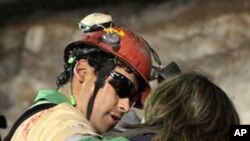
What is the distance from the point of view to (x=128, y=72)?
222 cm

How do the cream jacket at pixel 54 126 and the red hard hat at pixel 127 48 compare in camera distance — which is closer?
the cream jacket at pixel 54 126

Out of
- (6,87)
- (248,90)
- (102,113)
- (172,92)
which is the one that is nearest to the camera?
(172,92)

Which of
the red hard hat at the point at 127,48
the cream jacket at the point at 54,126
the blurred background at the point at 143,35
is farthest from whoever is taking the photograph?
the blurred background at the point at 143,35

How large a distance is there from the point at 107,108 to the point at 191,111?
1.41 feet

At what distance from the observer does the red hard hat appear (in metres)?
2.20

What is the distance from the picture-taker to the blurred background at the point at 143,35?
4.77m

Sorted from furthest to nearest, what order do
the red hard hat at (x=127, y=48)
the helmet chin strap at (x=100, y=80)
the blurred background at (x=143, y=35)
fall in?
the blurred background at (x=143, y=35), the red hard hat at (x=127, y=48), the helmet chin strap at (x=100, y=80)

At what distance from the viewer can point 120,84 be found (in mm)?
2123

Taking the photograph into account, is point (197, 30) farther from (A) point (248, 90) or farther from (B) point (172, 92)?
(B) point (172, 92)

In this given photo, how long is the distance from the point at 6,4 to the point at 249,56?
1745 millimetres

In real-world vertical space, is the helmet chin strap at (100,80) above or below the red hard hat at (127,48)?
below

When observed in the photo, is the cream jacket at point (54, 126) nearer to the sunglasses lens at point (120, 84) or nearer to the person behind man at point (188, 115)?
the person behind man at point (188, 115)

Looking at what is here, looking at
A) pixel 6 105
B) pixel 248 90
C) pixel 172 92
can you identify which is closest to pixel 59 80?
pixel 172 92

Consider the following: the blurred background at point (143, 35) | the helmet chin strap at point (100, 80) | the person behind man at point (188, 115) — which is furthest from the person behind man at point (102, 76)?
the blurred background at point (143, 35)
